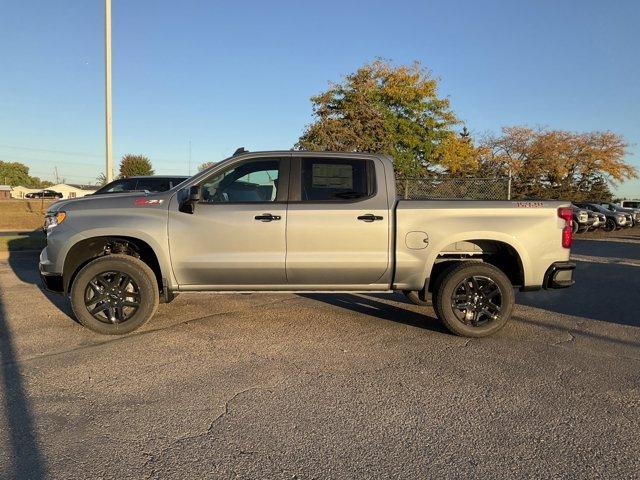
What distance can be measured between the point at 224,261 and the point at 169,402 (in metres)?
1.90

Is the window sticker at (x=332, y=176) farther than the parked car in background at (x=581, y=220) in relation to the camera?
No

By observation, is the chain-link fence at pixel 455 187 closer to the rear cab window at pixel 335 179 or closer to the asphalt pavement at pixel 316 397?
the asphalt pavement at pixel 316 397

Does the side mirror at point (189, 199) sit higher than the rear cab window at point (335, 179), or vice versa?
the rear cab window at point (335, 179)

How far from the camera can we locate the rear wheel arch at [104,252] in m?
5.56

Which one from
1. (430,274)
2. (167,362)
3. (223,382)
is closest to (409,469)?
(223,382)

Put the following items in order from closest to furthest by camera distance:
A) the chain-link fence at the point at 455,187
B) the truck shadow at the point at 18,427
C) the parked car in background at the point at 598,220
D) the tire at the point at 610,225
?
the truck shadow at the point at 18,427 < the chain-link fence at the point at 455,187 < the parked car in background at the point at 598,220 < the tire at the point at 610,225

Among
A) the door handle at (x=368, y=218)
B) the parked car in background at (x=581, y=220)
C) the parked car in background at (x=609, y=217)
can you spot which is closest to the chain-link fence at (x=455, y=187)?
the door handle at (x=368, y=218)

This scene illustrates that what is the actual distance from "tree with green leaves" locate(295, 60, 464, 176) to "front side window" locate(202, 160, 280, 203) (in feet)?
64.4

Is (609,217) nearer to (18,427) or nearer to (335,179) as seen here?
(335,179)

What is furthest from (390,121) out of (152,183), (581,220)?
(152,183)

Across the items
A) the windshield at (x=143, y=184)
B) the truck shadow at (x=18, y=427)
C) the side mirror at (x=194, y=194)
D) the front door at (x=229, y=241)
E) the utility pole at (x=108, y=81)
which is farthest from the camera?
the utility pole at (x=108, y=81)

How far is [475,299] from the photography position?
5.58m

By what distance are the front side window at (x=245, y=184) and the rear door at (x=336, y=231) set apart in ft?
0.78

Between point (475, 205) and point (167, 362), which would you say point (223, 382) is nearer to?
point (167, 362)
